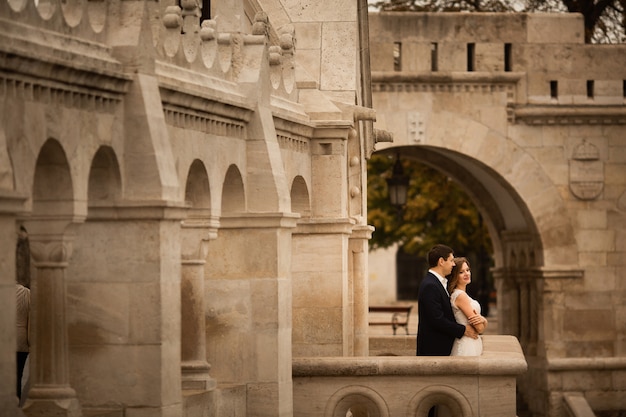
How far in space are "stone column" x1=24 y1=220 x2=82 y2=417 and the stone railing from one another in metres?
3.58

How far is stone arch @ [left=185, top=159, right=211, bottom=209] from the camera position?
11922 mm

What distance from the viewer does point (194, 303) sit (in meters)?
11.9

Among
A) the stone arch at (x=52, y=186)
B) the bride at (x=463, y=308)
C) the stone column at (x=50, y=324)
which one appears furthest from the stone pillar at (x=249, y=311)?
the stone arch at (x=52, y=186)

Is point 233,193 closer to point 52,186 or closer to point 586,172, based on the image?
point 52,186

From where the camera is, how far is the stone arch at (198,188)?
11.9 meters

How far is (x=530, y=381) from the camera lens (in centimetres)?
2455

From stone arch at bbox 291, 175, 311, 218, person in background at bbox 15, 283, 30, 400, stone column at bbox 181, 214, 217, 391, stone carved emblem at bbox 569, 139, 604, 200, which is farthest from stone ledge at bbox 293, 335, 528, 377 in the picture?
stone carved emblem at bbox 569, 139, 604, 200

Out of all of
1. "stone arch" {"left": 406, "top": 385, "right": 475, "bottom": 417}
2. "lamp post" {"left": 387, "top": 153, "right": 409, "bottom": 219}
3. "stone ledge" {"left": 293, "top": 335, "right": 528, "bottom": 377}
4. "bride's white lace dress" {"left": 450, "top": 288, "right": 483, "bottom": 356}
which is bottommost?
"stone arch" {"left": 406, "top": 385, "right": 475, "bottom": 417}

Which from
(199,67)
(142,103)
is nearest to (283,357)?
(199,67)

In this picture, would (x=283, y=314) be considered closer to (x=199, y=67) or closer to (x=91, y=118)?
(x=199, y=67)

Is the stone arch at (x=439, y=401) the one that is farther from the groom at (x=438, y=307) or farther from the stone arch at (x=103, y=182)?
the stone arch at (x=103, y=182)

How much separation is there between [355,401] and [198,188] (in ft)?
7.51

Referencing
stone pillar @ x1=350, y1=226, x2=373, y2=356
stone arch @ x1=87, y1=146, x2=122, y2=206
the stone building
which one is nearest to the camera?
the stone building

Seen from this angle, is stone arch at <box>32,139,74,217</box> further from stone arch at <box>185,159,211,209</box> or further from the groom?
the groom
